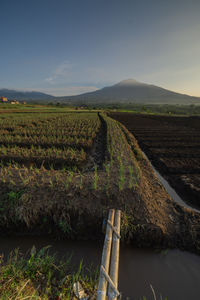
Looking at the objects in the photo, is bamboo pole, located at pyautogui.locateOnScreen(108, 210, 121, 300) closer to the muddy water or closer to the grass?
the grass

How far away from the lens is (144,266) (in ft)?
8.76

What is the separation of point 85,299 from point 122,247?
1.25 m

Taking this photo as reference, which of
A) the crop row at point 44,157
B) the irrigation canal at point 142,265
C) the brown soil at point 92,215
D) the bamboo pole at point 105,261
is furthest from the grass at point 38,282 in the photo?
the crop row at point 44,157

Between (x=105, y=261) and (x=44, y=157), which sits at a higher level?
(x=44, y=157)

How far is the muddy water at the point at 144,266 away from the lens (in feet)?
7.64

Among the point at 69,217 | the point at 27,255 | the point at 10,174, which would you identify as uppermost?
the point at 10,174

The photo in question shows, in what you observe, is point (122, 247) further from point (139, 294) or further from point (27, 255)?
point (27, 255)

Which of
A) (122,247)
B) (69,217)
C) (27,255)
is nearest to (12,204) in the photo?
(27,255)

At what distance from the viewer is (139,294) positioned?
2266 millimetres

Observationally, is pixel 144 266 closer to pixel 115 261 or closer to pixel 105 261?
pixel 115 261

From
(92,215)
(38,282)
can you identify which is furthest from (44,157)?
(38,282)

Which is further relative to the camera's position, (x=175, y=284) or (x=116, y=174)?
(x=116, y=174)

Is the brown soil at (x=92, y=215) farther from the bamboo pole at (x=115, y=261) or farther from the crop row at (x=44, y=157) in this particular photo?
the crop row at (x=44, y=157)

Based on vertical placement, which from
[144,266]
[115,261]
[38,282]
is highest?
[115,261]
